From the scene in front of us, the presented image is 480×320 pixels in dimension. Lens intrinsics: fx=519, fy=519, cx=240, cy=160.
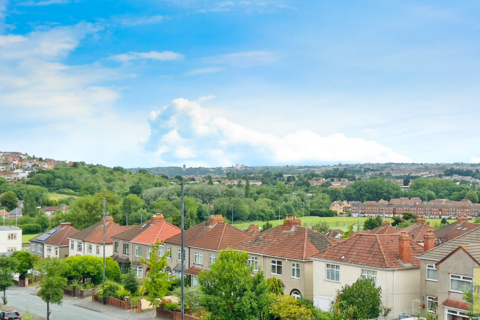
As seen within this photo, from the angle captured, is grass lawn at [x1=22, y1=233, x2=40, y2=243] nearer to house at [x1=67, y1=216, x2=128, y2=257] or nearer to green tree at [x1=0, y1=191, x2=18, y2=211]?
house at [x1=67, y1=216, x2=128, y2=257]

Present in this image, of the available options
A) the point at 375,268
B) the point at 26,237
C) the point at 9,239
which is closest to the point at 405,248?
the point at 375,268

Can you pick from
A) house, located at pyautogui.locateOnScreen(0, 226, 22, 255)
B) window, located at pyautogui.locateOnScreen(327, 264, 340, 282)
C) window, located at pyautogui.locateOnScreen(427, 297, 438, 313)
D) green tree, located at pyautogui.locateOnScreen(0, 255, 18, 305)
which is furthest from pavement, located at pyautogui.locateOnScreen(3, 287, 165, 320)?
house, located at pyautogui.locateOnScreen(0, 226, 22, 255)

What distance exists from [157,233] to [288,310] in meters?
28.8

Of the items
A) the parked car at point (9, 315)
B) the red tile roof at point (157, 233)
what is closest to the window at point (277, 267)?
the red tile roof at point (157, 233)

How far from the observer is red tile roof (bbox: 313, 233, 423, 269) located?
35.6 m

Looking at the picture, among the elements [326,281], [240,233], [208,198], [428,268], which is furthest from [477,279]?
[208,198]

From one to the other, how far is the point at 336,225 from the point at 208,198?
4281 centimetres

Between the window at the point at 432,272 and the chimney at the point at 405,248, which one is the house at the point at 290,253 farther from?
the window at the point at 432,272

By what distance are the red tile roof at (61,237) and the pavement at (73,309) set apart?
18668 mm

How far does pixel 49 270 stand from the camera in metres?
39.9

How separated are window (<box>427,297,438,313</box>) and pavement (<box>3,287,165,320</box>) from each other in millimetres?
20414

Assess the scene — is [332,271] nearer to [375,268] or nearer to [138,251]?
[375,268]

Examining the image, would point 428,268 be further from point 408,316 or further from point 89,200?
point 89,200

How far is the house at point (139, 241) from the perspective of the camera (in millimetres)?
57094
